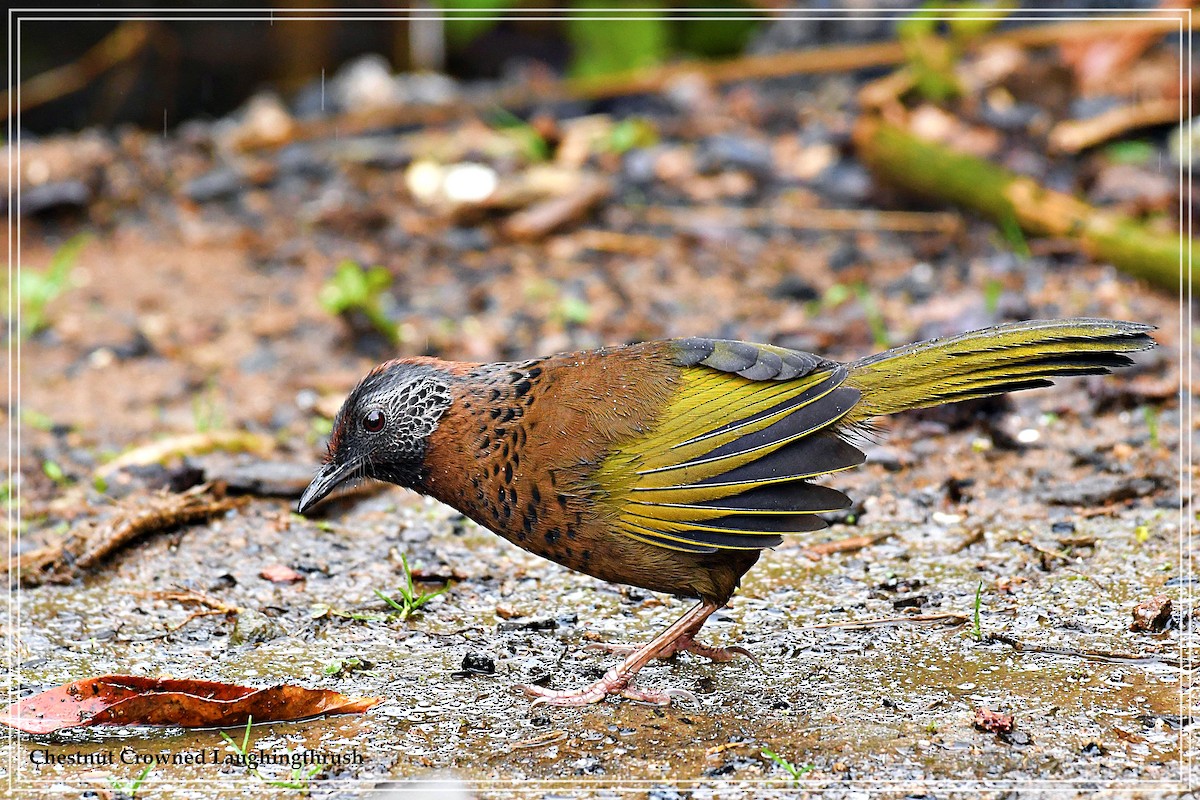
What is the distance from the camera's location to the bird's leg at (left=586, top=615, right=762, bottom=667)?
11.8 feet

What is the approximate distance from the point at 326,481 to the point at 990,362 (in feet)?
6.30

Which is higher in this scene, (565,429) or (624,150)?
(624,150)

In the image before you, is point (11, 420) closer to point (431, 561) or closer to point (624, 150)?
point (431, 561)

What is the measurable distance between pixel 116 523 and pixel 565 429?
1813 mm

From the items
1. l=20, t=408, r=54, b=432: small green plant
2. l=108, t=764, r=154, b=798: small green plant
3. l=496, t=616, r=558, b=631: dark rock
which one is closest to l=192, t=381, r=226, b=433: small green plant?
l=20, t=408, r=54, b=432: small green plant

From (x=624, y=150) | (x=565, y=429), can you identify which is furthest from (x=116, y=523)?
(x=624, y=150)

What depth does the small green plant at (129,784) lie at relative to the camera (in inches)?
115

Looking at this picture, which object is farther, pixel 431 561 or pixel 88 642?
pixel 431 561

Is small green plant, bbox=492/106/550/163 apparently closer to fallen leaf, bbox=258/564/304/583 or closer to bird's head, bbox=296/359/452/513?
fallen leaf, bbox=258/564/304/583

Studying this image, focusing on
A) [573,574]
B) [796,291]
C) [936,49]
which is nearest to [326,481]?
[573,574]

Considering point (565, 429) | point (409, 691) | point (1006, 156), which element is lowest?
point (409, 691)

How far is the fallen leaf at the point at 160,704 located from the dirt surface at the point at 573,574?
0.05m

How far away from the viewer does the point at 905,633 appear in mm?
3699

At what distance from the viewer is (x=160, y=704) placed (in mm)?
3199
